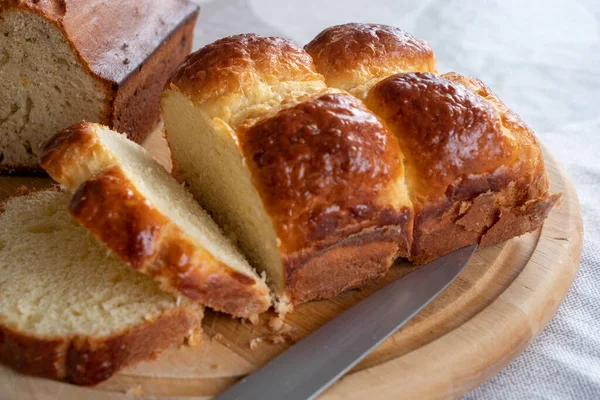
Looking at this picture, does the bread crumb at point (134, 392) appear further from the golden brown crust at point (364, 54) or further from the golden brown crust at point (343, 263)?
the golden brown crust at point (364, 54)

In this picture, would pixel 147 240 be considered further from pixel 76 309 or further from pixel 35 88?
pixel 35 88

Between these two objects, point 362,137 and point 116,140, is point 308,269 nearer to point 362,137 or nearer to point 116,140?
point 362,137

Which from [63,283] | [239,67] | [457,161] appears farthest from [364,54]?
[63,283]

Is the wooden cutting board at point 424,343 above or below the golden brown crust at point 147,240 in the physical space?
below

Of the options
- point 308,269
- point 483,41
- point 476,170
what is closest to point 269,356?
point 308,269

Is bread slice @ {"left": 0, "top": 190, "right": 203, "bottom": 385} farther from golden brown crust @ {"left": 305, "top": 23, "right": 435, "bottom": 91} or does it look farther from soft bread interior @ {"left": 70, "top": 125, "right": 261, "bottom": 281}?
golden brown crust @ {"left": 305, "top": 23, "right": 435, "bottom": 91}

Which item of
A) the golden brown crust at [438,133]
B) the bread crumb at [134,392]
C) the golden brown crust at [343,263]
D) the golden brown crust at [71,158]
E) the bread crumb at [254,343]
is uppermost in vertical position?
the golden brown crust at [438,133]

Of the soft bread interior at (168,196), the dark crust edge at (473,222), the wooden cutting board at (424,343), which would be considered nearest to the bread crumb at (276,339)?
the wooden cutting board at (424,343)

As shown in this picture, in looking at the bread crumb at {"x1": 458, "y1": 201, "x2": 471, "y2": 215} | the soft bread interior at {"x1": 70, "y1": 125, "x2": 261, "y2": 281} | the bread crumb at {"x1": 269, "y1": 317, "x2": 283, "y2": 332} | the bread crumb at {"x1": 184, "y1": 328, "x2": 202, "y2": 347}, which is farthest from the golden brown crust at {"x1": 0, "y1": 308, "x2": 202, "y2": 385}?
the bread crumb at {"x1": 458, "y1": 201, "x2": 471, "y2": 215}
